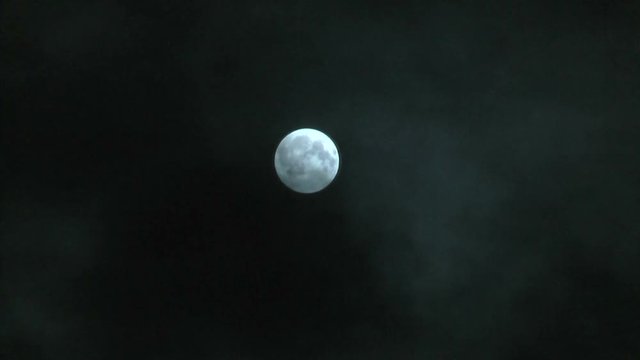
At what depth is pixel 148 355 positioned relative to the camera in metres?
18.7

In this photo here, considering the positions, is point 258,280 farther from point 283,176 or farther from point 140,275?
point 283,176

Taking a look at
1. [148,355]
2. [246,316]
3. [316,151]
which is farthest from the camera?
[246,316]

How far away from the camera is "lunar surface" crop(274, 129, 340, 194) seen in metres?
15.0

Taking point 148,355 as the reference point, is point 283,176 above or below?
above

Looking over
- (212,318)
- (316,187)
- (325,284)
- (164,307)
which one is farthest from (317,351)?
(316,187)

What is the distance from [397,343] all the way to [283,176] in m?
6.61

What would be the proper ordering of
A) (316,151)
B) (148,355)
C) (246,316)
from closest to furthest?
1. (316,151)
2. (148,355)
3. (246,316)

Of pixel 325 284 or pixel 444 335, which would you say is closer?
pixel 444 335

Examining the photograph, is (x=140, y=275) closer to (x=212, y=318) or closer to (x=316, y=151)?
(x=212, y=318)

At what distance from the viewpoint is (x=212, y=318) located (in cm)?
1983

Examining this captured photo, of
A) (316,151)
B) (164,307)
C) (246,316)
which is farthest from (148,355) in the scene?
(316,151)

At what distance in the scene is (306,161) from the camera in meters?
15.0

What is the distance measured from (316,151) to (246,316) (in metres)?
7.04

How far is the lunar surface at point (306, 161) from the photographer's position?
590 inches
